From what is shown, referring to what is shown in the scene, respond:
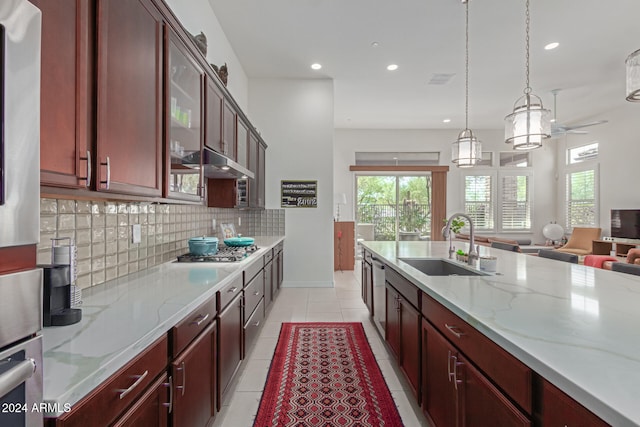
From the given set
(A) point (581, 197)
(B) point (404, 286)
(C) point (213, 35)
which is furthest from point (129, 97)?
(A) point (581, 197)

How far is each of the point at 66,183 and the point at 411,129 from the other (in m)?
8.15

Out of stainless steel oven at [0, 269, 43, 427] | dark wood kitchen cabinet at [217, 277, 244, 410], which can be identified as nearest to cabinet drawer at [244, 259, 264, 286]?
dark wood kitchen cabinet at [217, 277, 244, 410]

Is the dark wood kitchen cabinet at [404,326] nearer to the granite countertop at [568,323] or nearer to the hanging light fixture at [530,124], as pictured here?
the granite countertop at [568,323]

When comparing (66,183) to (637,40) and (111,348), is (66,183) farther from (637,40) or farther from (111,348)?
(637,40)

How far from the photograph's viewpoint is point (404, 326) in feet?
6.77

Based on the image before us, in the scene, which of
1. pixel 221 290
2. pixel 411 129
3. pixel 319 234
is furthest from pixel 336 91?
pixel 221 290

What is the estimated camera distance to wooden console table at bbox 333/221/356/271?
22.0 ft

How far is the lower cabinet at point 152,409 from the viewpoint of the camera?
90cm

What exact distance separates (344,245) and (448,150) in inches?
156

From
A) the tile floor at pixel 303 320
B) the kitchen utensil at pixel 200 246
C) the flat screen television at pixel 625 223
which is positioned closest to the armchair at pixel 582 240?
the flat screen television at pixel 625 223

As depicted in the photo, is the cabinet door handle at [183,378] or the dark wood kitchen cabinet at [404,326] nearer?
the cabinet door handle at [183,378]

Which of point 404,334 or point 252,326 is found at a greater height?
point 404,334

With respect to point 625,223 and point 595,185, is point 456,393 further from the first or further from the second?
point 595,185

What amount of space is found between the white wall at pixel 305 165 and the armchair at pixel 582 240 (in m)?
5.75
